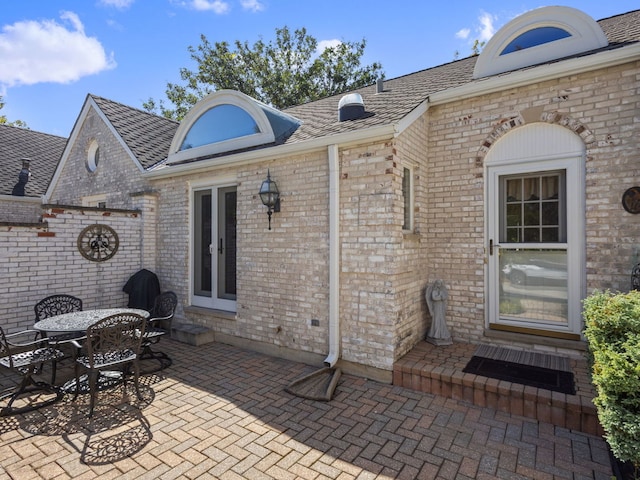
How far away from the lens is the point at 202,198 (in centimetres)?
675

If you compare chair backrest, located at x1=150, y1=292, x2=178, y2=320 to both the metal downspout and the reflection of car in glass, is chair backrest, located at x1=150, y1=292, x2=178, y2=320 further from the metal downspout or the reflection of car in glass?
the reflection of car in glass

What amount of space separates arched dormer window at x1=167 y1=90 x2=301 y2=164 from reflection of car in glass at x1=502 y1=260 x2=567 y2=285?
4.19 meters

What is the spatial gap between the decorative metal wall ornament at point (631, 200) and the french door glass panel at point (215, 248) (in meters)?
5.69

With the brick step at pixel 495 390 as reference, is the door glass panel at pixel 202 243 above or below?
above

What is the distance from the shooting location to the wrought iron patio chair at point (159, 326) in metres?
5.02

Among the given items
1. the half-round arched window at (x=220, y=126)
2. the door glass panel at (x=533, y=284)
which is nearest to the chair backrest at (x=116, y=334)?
the half-round arched window at (x=220, y=126)

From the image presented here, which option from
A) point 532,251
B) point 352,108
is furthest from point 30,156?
point 532,251

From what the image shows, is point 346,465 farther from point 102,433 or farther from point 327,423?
point 102,433

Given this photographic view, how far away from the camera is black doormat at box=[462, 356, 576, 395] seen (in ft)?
12.1

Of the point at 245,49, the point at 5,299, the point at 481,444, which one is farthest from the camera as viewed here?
the point at 245,49

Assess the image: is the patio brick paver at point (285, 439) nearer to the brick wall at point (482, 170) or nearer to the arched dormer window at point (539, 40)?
the brick wall at point (482, 170)

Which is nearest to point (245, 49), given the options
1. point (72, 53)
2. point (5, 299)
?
point (72, 53)

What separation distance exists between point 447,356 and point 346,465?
2315 millimetres

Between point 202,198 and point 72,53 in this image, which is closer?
point 202,198
